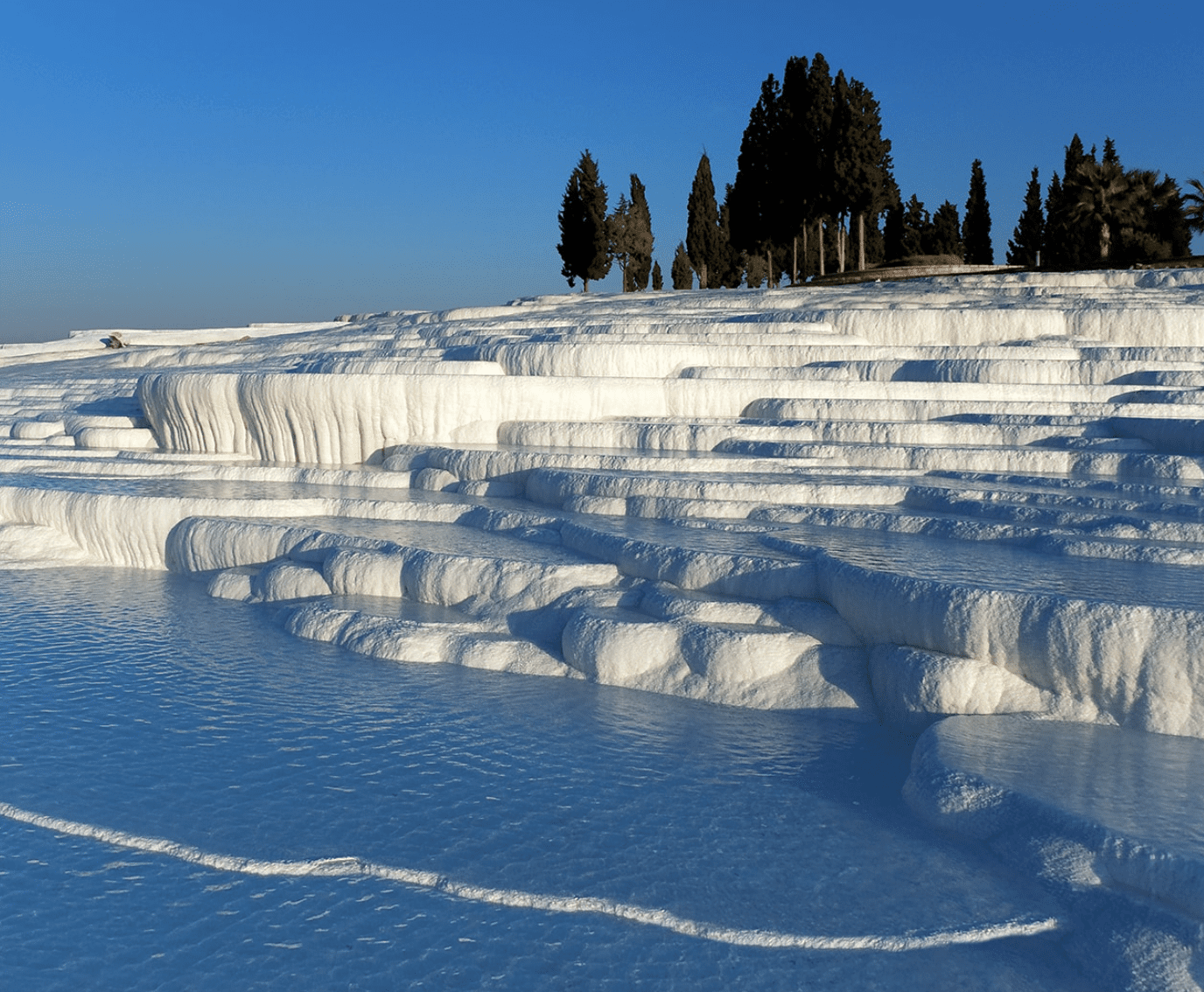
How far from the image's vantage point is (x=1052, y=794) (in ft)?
10.3

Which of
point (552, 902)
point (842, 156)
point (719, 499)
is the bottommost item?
point (552, 902)

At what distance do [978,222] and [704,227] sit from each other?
8.56 m

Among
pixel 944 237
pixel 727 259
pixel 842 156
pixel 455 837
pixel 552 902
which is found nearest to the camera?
pixel 552 902

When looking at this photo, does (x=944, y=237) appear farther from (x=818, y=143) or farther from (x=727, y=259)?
(x=818, y=143)

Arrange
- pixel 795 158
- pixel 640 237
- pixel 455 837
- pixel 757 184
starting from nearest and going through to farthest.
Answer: pixel 455 837, pixel 795 158, pixel 757 184, pixel 640 237

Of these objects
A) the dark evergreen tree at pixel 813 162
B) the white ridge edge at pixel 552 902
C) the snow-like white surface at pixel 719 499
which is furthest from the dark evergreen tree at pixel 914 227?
the white ridge edge at pixel 552 902

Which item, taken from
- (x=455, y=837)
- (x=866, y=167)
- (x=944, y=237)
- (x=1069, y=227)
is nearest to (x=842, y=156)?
(x=866, y=167)

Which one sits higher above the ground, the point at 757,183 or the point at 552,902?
the point at 757,183

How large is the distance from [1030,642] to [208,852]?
2702 mm

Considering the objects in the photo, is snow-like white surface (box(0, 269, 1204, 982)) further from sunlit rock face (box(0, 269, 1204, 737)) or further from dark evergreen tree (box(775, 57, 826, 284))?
dark evergreen tree (box(775, 57, 826, 284))

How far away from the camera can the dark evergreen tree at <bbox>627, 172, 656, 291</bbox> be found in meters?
33.6

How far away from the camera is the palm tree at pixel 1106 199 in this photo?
23641mm

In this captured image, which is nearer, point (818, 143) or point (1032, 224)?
point (818, 143)

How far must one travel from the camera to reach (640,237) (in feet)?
111
